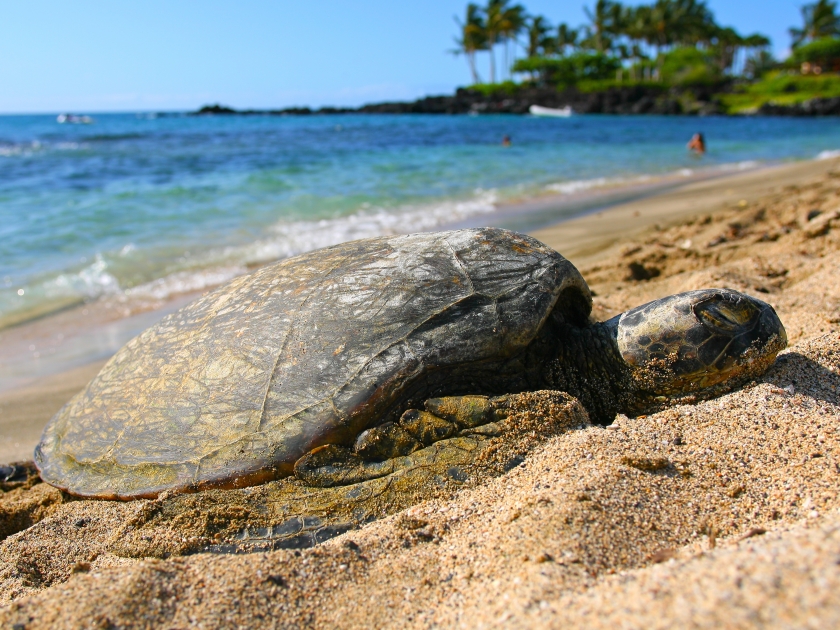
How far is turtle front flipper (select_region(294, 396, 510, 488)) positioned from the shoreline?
2.22m

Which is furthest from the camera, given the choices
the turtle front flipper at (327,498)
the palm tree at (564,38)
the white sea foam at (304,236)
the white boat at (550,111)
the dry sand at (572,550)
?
the palm tree at (564,38)

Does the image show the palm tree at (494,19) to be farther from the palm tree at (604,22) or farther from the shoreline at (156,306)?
the shoreline at (156,306)

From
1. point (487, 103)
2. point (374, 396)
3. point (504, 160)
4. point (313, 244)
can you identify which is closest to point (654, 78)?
point (487, 103)

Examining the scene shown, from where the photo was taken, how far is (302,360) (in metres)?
2.16

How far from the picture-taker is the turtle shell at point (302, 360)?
208 centimetres

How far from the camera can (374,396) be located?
6.79 ft

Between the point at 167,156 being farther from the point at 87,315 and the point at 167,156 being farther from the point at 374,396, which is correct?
the point at 374,396

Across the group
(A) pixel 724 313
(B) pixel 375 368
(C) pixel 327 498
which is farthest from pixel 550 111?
(C) pixel 327 498

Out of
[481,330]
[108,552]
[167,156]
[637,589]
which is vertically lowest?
[108,552]

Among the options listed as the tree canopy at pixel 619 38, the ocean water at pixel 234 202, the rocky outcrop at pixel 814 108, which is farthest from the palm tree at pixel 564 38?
the ocean water at pixel 234 202

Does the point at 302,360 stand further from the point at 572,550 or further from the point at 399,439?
the point at 572,550

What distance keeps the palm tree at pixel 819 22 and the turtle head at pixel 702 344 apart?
8568cm

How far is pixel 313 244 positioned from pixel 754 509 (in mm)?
6080

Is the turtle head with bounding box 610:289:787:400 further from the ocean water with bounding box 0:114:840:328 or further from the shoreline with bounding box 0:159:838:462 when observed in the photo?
the ocean water with bounding box 0:114:840:328
